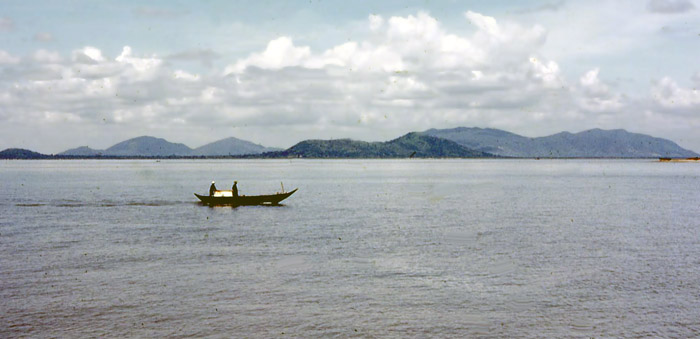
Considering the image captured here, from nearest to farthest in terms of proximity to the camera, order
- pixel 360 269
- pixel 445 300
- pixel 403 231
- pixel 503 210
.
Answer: pixel 445 300 < pixel 360 269 < pixel 403 231 < pixel 503 210

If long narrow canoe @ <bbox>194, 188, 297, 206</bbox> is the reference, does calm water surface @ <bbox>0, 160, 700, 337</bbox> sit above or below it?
below

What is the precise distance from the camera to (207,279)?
106 ft

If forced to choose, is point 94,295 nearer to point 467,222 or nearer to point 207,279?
point 207,279

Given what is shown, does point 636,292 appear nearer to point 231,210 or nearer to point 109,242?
point 109,242

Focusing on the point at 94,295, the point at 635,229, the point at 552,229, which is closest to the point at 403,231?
the point at 552,229

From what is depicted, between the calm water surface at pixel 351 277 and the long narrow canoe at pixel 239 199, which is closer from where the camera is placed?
the calm water surface at pixel 351 277

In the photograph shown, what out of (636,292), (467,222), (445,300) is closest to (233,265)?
(445,300)

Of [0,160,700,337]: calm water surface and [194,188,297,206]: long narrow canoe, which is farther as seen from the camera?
[194,188,297,206]: long narrow canoe

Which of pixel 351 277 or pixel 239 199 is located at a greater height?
pixel 239 199

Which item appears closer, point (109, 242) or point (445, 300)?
point (445, 300)

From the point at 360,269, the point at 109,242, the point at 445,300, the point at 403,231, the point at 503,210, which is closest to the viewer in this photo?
the point at 445,300

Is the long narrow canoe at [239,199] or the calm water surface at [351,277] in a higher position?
the long narrow canoe at [239,199]

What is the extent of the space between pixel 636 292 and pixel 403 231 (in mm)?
25218

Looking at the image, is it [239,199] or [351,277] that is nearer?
[351,277]
